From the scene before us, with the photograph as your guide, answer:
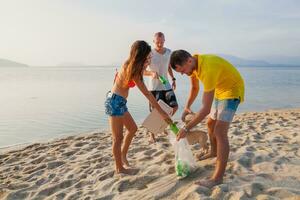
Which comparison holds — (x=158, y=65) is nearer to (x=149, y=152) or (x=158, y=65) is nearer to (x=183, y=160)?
(x=149, y=152)

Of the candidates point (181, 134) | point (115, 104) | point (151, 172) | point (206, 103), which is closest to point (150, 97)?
point (115, 104)

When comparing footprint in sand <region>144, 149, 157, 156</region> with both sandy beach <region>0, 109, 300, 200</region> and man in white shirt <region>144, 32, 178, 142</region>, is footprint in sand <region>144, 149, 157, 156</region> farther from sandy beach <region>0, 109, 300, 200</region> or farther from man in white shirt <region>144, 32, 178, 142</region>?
man in white shirt <region>144, 32, 178, 142</region>

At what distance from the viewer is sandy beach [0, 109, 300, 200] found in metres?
3.62

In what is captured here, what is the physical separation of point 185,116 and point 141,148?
147 centimetres

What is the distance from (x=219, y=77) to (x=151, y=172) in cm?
163

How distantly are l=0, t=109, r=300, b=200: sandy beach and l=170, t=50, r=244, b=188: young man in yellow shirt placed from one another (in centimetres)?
34

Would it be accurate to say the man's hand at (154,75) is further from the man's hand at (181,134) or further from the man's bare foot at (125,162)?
the man's hand at (181,134)

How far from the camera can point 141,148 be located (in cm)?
582

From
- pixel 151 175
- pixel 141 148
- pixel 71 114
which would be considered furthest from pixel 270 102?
pixel 151 175

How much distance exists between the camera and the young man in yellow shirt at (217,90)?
3461 mm

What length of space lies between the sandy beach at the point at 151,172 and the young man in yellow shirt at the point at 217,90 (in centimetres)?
34

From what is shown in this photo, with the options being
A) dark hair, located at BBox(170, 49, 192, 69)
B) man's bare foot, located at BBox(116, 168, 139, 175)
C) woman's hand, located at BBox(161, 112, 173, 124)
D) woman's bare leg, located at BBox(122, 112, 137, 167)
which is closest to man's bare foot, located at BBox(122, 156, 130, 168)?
woman's bare leg, located at BBox(122, 112, 137, 167)

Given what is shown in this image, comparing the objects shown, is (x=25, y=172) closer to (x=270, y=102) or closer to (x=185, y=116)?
(x=185, y=116)

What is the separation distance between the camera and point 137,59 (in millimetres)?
3932
